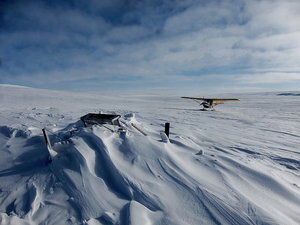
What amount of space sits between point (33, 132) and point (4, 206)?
4.41 metres

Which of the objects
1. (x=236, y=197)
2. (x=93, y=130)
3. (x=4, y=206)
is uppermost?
(x=93, y=130)

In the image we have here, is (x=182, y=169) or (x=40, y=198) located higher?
(x=182, y=169)

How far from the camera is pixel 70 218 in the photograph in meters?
2.89

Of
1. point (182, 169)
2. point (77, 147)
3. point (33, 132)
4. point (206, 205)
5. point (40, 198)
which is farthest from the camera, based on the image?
point (33, 132)

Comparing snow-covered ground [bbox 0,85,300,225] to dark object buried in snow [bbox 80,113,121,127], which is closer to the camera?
snow-covered ground [bbox 0,85,300,225]

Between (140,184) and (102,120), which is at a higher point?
(102,120)

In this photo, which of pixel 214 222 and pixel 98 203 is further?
pixel 98 203

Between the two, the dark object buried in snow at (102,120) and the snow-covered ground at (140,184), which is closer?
the snow-covered ground at (140,184)

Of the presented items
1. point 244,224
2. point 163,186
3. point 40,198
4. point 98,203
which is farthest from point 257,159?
point 40,198

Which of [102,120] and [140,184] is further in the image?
[102,120]

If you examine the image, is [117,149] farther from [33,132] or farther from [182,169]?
[33,132]

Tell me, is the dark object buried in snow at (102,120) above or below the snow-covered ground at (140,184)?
above

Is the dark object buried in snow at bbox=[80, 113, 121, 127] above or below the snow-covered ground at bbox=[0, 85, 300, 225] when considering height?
above

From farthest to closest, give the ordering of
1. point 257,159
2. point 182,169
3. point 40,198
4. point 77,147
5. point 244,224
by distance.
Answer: point 257,159
point 77,147
point 182,169
point 40,198
point 244,224
